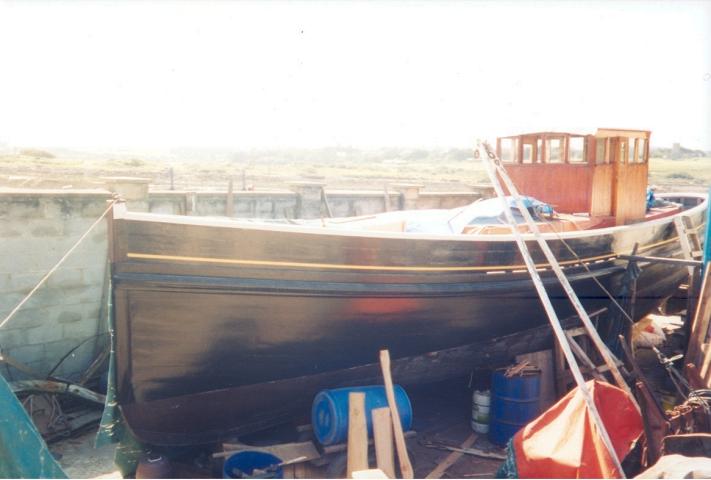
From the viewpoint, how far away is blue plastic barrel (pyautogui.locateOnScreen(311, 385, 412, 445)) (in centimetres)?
497

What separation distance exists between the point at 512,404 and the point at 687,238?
448 cm

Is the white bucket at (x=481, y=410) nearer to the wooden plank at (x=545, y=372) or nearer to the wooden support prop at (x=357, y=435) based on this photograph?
the wooden plank at (x=545, y=372)

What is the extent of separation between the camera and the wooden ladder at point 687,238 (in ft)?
26.3

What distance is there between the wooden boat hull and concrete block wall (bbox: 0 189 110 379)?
221cm

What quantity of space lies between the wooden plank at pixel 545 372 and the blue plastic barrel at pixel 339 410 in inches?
59.4

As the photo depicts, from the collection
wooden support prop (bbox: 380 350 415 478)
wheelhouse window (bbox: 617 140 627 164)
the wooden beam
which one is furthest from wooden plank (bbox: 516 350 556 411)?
wheelhouse window (bbox: 617 140 627 164)

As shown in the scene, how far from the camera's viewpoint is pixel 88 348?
6.71 metres

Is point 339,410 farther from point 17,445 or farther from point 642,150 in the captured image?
point 642,150

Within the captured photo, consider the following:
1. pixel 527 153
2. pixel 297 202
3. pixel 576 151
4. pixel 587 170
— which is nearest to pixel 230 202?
pixel 297 202

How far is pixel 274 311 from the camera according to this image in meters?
5.06

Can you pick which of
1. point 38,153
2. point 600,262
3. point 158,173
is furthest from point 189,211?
point 38,153

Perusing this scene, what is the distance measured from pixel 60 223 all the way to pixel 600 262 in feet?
20.9

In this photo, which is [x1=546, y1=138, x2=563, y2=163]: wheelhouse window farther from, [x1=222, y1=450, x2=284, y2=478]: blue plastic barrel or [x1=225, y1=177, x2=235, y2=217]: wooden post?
[x1=222, y1=450, x2=284, y2=478]: blue plastic barrel

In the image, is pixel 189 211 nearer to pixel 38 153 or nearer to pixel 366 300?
pixel 366 300
